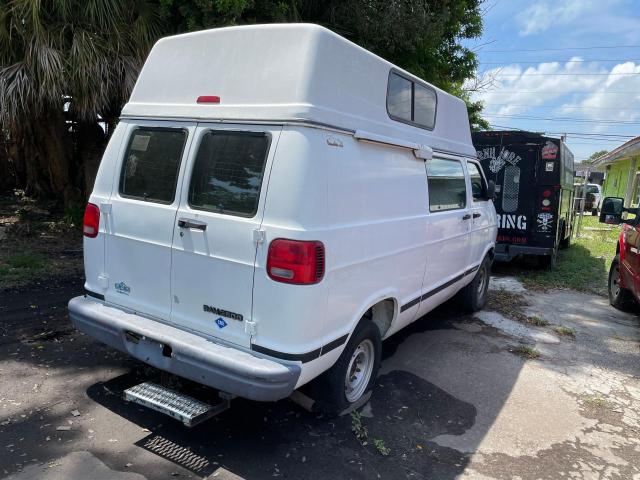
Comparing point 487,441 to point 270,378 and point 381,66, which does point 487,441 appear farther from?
point 381,66

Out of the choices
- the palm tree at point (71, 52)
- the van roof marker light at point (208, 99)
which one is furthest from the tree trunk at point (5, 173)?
the van roof marker light at point (208, 99)

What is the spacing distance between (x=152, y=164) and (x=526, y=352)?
4162mm

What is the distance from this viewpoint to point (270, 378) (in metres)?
2.81

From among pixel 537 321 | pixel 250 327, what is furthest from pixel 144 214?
pixel 537 321

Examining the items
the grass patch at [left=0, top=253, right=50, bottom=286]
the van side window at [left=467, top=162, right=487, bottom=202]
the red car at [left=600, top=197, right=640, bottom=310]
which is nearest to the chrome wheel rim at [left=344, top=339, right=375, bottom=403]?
the van side window at [left=467, top=162, right=487, bottom=202]

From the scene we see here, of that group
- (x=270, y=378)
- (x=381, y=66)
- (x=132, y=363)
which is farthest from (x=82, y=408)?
(x=381, y=66)

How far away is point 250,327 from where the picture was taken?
3.01 m

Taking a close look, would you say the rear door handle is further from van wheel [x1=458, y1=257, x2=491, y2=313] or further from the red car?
the red car

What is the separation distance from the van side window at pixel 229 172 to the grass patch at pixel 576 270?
6564 millimetres

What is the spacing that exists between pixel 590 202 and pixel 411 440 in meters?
25.9

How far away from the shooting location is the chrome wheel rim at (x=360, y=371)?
372 centimetres

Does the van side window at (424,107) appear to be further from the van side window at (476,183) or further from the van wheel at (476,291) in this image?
the van wheel at (476,291)

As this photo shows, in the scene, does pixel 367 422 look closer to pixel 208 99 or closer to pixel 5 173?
pixel 208 99

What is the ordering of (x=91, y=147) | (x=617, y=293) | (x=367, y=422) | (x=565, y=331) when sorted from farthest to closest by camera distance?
(x=91, y=147)
(x=617, y=293)
(x=565, y=331)
(x=367, y=422)
